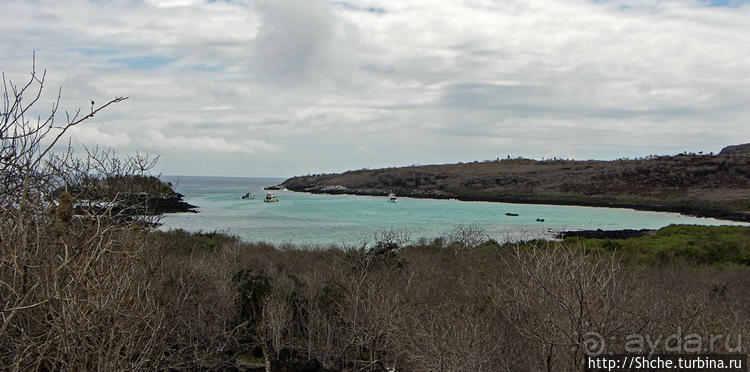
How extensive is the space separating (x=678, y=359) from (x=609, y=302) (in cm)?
116

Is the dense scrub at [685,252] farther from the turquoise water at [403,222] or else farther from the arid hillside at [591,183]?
the arid hillside at [591,183]

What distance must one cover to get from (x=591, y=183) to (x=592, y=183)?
0.61ft

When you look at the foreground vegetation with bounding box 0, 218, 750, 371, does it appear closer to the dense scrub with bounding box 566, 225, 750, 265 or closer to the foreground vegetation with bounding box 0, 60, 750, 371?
the foreground vegetation with bounding box 0, 60, 750, 371

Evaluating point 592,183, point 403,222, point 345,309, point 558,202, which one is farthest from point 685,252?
point 592,183

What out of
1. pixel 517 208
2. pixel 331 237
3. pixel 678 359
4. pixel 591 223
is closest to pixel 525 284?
pixel 678 359

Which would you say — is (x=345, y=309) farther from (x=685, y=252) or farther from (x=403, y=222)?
(x=403, y=222)

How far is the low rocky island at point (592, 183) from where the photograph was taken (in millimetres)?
82250

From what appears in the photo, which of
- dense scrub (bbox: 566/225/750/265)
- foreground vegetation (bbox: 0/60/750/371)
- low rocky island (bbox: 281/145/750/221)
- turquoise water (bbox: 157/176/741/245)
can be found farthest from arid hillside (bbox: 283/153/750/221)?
foreground vegetation (bbox: 0/60/750/371)

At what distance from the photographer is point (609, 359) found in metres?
8.02

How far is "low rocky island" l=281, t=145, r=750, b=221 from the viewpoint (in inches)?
3238

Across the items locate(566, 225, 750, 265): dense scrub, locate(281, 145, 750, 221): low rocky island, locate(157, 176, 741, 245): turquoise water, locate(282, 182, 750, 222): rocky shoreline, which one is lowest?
locate(157, 176, 741, 245): turquoise water

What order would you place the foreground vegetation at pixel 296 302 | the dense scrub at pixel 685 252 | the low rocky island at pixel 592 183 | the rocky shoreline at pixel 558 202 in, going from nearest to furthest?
the foreground vegetation at pixel 296 302 < the dense scrub at pixel 685 252 < the rocky shoreline at pixel 558 202 < the low rocky island at pixel 592 183

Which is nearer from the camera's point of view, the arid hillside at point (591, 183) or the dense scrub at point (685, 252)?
the dense scrub at point (685, 252)

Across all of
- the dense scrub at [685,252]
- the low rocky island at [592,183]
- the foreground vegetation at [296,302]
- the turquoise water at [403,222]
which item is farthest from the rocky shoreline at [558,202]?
the foreground vegetation at [296,302]
